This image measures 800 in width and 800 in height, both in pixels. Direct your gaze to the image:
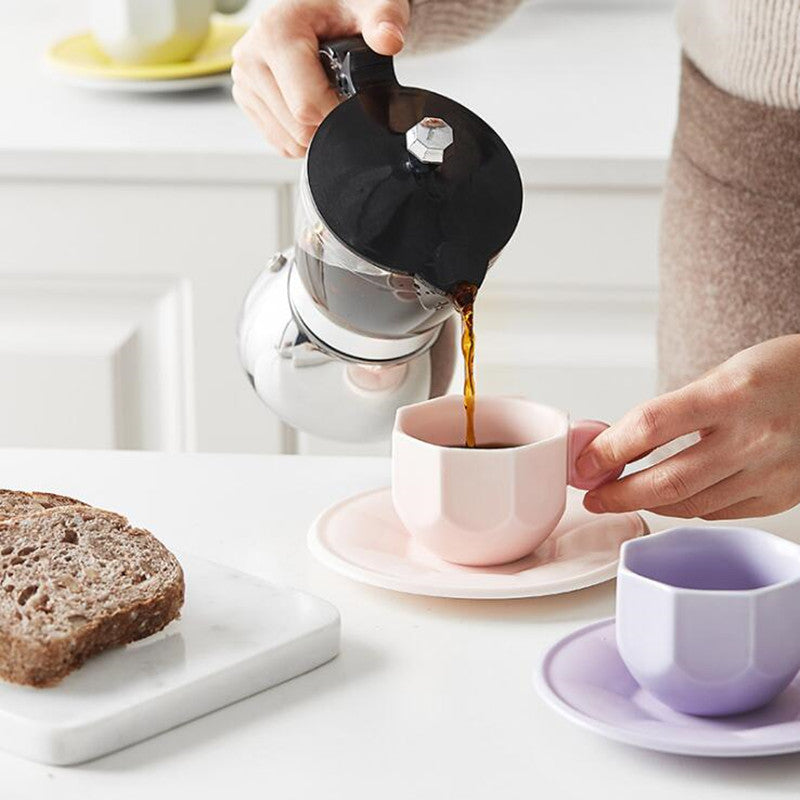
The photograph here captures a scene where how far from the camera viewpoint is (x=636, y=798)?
0.68 m

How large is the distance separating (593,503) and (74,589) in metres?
0.31

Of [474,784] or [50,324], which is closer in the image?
[474,784]

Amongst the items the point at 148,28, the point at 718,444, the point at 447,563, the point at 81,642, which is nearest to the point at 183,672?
the point at 81,642

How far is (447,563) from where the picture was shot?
3.01 feet

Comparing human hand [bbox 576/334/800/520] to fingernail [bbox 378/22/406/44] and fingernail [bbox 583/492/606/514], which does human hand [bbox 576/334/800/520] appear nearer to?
fingernail [bbox 583/492/606/514]

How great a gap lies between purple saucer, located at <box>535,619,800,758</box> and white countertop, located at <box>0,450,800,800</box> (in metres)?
0.01

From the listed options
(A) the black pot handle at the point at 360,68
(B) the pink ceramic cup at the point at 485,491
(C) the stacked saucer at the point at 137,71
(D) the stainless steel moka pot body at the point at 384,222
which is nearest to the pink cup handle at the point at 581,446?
(B) the pink ceramic cup at the point at 485,491

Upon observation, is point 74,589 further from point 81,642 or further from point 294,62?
point 294,62

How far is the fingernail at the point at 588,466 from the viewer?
0.92m

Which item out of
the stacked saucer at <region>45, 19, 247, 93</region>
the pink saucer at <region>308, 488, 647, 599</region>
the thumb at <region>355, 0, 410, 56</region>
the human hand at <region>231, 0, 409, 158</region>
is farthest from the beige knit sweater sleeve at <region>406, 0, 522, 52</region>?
the stacked saucer at <region>45, 19, 247, 93</region>

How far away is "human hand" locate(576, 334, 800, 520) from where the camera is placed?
0.90 m

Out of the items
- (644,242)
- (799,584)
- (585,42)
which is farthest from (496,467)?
Answer: (585,42)

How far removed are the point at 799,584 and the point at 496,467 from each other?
22cm

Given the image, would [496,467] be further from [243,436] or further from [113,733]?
[243,436]
